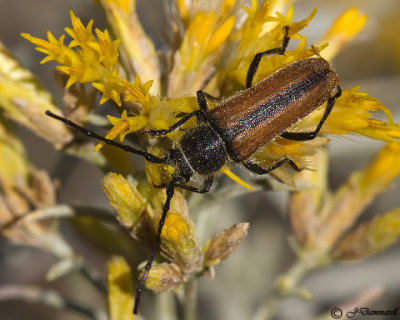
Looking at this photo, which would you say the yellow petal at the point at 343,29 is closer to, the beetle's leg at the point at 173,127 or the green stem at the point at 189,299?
the beetle's leg at the point at 173,127

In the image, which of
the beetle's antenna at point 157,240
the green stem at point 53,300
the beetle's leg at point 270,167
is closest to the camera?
the beetle's antenna at point 157,240

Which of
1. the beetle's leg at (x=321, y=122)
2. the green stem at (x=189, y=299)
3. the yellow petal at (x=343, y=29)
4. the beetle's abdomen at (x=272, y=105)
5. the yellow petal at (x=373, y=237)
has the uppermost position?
the yellow petal at (x=343, y=29)

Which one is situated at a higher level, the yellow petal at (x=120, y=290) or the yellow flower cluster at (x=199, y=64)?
the yellow flower cluster at (x=199, y=64)

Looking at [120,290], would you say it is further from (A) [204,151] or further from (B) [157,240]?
(A) [204,151]

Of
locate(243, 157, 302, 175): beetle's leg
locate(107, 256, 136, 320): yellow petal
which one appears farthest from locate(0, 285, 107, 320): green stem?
locate(243, 157, 302, 175): beetle's leg

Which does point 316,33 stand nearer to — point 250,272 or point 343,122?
→ point 250,272

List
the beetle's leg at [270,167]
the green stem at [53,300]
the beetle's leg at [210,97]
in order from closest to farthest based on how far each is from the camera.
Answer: the beetle's leg at [270,167], the beetle's leg at [210,97], the green stem at [53,300]

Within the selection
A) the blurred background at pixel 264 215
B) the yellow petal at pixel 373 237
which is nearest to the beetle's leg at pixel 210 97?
the blurred background at pixel 264 215

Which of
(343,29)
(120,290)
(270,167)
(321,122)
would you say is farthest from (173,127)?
(343,29)
